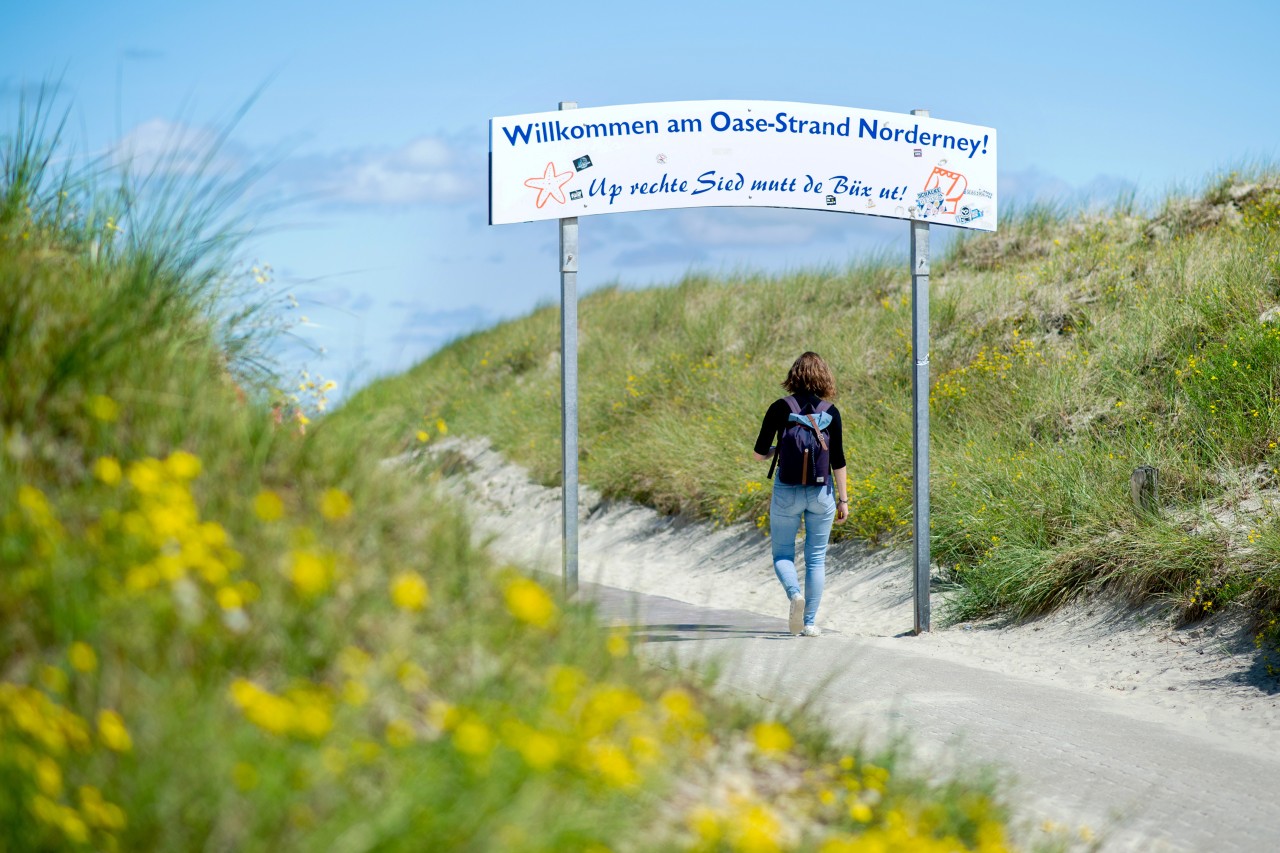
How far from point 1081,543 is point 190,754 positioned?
317 inches

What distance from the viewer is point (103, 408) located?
3.45 meters

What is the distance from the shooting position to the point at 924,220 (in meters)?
10.1

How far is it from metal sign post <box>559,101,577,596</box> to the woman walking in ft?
5.00

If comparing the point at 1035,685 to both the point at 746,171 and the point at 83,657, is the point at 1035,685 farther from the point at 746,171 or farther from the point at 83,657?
the point at 83,657

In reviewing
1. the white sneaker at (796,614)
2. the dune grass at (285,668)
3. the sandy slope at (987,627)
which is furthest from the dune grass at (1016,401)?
the white sneaker at (796,614)

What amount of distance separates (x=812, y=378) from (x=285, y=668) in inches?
236

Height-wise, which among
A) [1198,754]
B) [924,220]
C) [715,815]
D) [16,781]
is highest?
[924,220]

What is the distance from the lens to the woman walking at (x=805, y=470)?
850 centimetres

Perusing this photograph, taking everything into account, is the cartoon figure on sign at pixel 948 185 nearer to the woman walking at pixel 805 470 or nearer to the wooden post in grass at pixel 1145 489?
the woman walking at pixel 805 470

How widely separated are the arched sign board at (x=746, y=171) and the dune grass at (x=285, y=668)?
459 cm

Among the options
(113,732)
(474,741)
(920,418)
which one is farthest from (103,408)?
(920,418)

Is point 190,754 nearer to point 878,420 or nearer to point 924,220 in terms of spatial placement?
point 924,220

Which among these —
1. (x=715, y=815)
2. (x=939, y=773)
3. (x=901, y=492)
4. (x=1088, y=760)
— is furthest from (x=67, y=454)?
(x=901, y=492)

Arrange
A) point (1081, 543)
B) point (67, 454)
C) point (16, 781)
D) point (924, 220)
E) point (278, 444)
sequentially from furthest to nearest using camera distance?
point (924, 220) < point (1081, 543) < point (278, 444) < point (67, 454) < point (16, 781)
